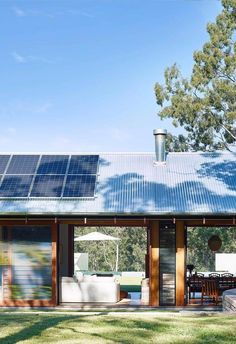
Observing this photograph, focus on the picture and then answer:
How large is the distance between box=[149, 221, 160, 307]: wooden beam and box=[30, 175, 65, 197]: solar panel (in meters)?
3.00

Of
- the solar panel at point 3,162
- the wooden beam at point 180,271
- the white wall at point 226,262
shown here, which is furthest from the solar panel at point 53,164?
the white wall at point 226,262

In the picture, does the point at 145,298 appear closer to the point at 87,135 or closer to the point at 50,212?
the point at 50,212

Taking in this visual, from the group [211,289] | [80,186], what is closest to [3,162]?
[80,186]

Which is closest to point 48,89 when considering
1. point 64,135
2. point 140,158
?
point 64,135

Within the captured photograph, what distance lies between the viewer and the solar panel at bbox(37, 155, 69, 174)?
19.1 m

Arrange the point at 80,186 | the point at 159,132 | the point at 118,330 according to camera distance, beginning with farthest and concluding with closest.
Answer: the point at 159,132, the point at 80,186, the point at 118,330

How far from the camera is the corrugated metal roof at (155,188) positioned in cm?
1688

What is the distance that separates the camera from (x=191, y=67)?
35094 millimetres

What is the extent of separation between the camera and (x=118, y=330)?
9.70 meters

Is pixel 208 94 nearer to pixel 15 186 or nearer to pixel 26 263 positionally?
pixel 15 186

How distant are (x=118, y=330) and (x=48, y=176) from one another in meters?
9.69

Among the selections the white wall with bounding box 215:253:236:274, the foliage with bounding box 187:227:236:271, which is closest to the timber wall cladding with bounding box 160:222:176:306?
the white wall with bounding box 215:253:236:274

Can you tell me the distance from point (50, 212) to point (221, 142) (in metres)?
22.6

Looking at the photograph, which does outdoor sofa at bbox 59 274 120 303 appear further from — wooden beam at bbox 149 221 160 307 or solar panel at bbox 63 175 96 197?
solar panel at bbox 63 175 96 197
